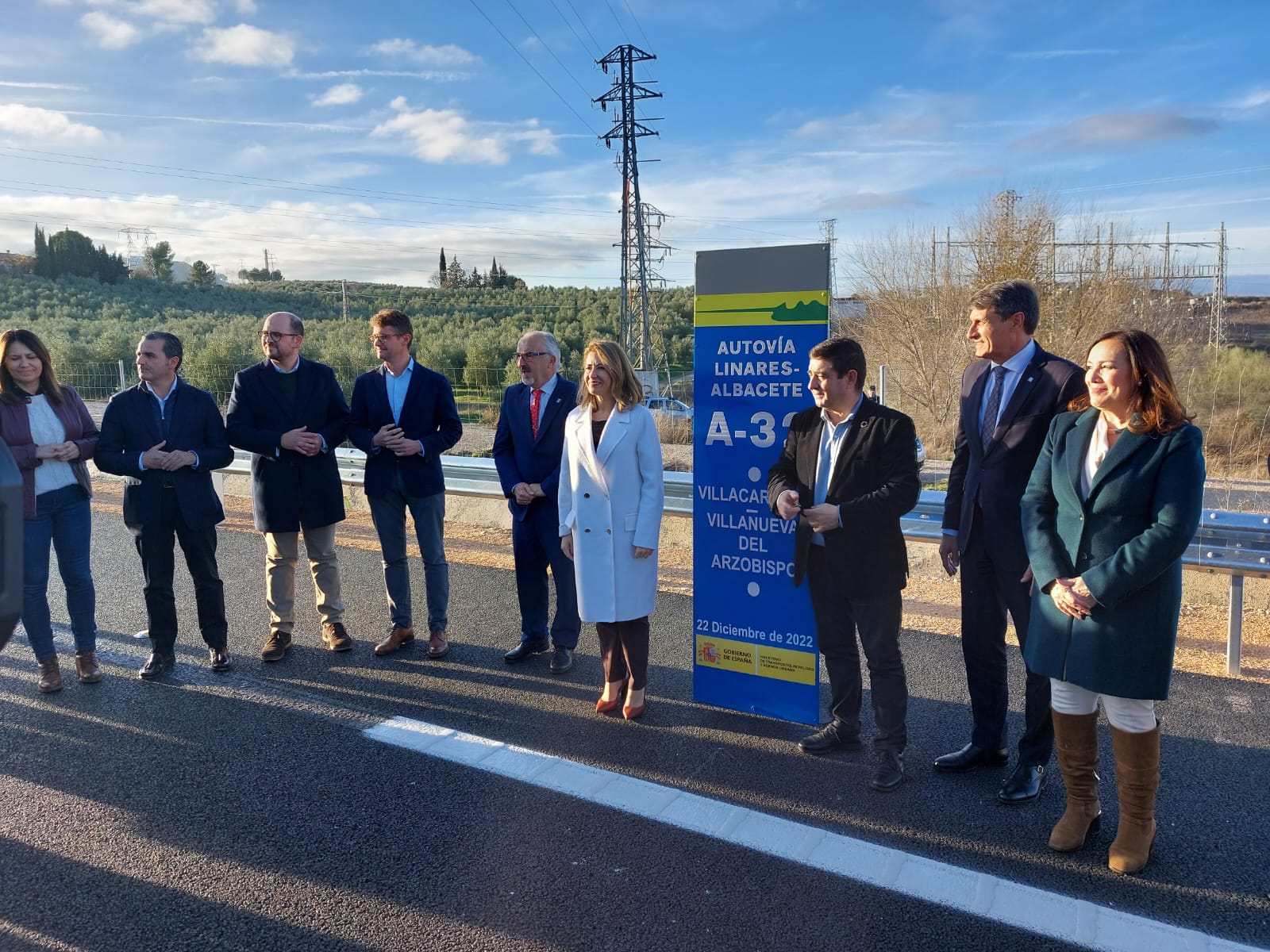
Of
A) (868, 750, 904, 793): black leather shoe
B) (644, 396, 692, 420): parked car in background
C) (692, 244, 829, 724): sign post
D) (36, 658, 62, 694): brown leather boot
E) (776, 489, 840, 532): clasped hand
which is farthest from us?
(644, 396, 692, 420): parked car in background

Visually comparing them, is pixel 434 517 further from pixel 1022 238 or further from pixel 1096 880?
pixel 1022 238

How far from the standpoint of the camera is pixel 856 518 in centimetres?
387

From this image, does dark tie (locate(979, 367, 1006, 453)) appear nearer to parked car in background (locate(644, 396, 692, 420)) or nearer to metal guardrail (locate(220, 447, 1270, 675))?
metal guardrail (locate(220, 447, 1270, 675))

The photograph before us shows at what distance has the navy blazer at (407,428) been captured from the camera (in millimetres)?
5531

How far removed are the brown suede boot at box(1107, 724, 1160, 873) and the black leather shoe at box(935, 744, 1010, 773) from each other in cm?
78

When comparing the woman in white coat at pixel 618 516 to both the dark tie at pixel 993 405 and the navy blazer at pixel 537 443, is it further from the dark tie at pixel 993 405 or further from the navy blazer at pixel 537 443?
the dark tie at pixel 993 405

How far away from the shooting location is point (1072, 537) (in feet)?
10.7

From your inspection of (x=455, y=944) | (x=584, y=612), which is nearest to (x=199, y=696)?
(x=584, y=612)

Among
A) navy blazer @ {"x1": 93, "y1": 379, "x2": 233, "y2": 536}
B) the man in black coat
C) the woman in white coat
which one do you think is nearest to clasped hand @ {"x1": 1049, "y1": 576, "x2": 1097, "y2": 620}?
the man in black coat

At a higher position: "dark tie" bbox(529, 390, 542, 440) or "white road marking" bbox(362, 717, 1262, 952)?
"dark tie" bbox(529, 390, 542, 440)

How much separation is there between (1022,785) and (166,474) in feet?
15.2

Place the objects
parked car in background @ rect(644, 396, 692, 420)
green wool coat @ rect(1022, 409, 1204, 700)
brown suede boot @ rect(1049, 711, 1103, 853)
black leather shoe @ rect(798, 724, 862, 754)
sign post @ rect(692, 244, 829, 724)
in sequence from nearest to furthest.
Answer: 1. green wool coat @ rect(1022, 409, 1204, 700)
2. brown suede boot @ rect(1049, 711, 1103, 853)
3. black leather shoe @ rect(798, 724, 862, 754)
4. sign post @ rect(692, 244, 829, 724)
5. parked car in background @ rect(644, 396, 692, 420)

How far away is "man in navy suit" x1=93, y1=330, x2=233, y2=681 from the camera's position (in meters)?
5.06

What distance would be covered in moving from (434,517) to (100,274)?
72668mm
